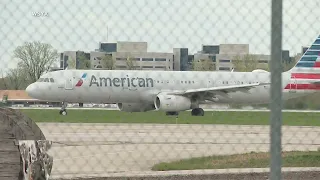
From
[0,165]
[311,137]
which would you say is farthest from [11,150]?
[311,137]

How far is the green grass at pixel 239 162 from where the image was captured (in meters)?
11.3

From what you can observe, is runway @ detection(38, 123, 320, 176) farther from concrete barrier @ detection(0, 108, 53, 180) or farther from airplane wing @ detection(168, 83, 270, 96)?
airplane wing @ detection(168, 83, 270, 96)

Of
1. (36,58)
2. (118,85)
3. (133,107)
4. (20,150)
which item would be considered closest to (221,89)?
(133,107)

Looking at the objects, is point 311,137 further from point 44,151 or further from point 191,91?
point 44,151

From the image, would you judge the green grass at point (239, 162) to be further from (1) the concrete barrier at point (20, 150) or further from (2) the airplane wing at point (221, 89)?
(2) the airplane wing at point (221, 89)

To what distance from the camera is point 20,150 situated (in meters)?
5.85

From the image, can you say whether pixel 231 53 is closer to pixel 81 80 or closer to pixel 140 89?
pixel 81 80

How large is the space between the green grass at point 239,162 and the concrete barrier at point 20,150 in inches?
202

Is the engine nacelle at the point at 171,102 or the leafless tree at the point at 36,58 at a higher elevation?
the leafless tree at the point at 36,58

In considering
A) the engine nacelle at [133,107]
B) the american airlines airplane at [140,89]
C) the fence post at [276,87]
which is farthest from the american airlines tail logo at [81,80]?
the fence post at [276,87]

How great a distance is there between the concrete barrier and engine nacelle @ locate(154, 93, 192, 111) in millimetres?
25520

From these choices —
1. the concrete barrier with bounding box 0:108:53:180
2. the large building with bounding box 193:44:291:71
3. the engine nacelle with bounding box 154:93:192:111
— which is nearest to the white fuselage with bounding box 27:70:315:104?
the engine nacelle with bounding box 154:93:192:111

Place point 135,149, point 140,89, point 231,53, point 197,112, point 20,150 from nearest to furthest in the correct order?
point 20,150 → point 231,53 → point 135,149 → point 140,89 → point 197,112

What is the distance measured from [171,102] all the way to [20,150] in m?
25.9
